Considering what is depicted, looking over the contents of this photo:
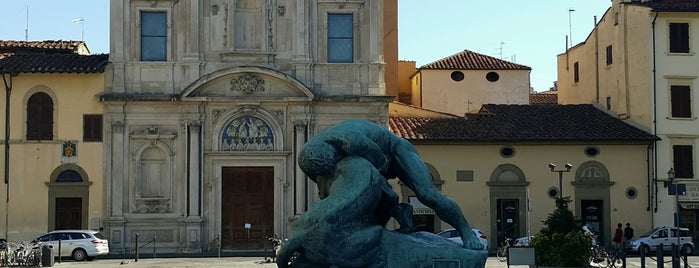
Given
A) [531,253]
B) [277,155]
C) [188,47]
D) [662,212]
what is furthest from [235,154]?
[531,253]

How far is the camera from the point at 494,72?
5747 cm

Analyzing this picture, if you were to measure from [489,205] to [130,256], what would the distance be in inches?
568

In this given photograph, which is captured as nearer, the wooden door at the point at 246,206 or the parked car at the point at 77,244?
the parked car at the point at 77,244

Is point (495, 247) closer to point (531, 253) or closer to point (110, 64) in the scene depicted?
point (110, 64)

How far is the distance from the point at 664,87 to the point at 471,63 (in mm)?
13783

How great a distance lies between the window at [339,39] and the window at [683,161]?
561 inches

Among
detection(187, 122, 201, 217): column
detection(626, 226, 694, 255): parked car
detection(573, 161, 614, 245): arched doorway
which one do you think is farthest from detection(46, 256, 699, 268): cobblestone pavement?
detection(573, 161, 614, 245): arched doorway

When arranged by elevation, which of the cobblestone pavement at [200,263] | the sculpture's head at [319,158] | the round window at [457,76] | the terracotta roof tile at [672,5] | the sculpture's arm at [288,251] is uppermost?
the terracotta roof tile at [672,5]

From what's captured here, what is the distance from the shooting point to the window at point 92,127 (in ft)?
136

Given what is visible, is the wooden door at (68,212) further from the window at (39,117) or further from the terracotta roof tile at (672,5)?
the terracotta roof tile at (672,5)

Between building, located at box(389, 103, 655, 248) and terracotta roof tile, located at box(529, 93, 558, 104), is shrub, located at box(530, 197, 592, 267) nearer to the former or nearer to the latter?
building, located at box(389, 103, 655, 248)

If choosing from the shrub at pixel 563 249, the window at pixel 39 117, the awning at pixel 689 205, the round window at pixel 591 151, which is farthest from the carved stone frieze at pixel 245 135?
the shrub at pixel 563 249

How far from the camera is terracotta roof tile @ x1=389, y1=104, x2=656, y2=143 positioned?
44.0m

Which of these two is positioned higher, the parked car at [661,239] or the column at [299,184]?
the column at [299,184]
